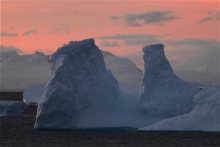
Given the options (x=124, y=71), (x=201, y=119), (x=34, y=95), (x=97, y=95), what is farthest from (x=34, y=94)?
(x=124, y=71)

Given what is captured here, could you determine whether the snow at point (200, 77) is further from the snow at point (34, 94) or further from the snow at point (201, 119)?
the snow at point (201, 119)

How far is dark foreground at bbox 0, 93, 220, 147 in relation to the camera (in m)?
11.0

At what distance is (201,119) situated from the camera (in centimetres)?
1377

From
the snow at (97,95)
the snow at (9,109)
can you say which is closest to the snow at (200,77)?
the snow at (97,95)

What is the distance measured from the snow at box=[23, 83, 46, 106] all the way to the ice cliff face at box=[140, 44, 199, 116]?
12974 millimetres

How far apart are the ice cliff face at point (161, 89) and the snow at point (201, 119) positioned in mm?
2093

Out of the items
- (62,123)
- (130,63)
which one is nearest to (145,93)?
(62,123)

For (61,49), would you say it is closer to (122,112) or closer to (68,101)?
(68,101)

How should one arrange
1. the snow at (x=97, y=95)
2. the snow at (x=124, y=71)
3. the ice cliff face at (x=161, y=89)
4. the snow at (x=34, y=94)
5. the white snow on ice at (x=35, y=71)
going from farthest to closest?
the white snow on ice at (x=35, y=71) → the snow at (x=124, y=71) → the snow at (x=34, y=94) → the ice cliff face at (x=161, y=89) → the snow at (x=97, y=95)

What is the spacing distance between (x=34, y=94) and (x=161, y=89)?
14.8 m

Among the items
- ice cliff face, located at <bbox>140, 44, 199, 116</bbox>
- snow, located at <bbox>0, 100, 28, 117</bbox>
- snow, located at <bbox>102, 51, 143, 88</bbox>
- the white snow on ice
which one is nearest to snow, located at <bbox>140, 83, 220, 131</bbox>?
ice cliff face, located at <bbox>140, 44, 199, 116</bbox>

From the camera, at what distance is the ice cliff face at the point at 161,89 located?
16.4m

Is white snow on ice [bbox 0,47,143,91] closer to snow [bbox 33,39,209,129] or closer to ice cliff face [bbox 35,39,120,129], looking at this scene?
snow [bbox 33,39,209,129]

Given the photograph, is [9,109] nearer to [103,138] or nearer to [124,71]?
[103,138]
